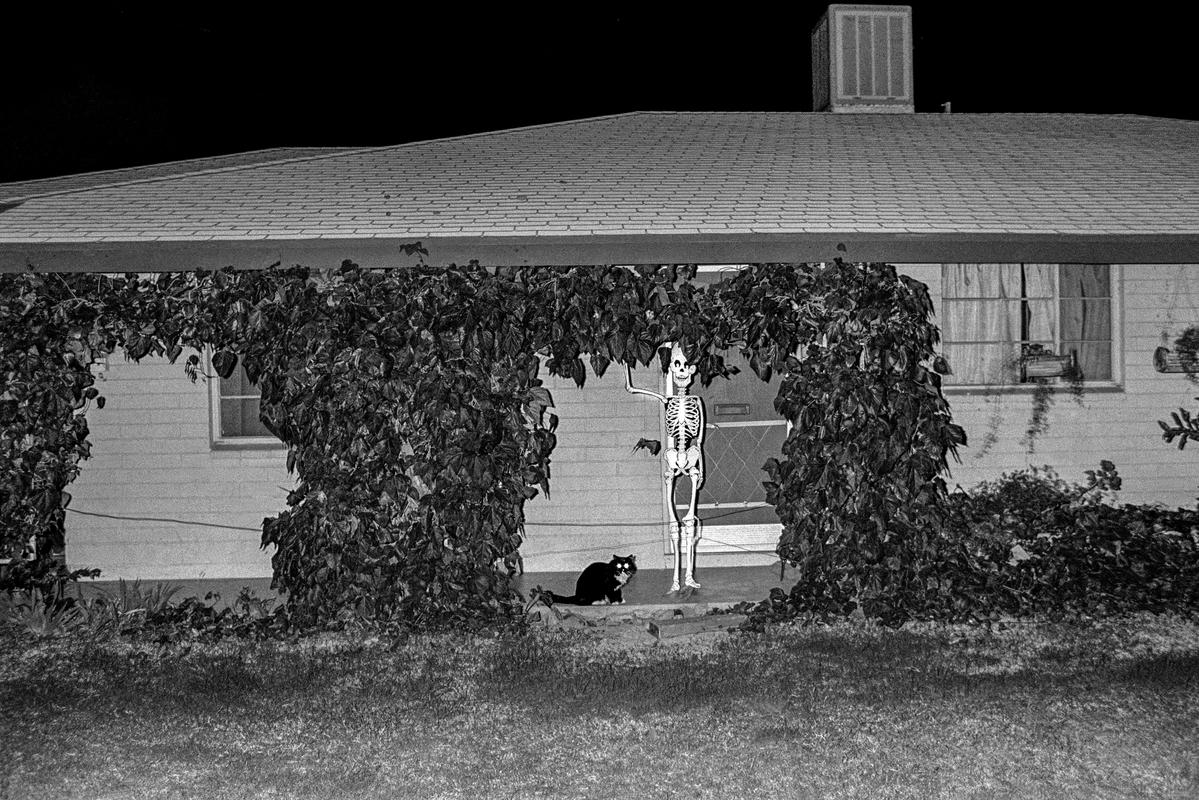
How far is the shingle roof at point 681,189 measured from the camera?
6621mm

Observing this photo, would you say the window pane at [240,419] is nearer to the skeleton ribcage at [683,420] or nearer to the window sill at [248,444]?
the window sill at [248,444]

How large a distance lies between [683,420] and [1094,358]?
319 centimetres

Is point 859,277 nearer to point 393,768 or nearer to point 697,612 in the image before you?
point 697,612

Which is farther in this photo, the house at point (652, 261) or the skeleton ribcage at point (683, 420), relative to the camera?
the skeleton ribcage at point (683, 420)

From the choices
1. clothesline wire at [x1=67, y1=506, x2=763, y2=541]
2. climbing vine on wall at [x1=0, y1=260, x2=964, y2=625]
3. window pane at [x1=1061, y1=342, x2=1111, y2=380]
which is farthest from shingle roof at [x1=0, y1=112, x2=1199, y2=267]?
clothesline wire at [x1=67, y1=506, x2=763, y2=541]

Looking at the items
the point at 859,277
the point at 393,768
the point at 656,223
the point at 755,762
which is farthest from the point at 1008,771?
the point at 656,223

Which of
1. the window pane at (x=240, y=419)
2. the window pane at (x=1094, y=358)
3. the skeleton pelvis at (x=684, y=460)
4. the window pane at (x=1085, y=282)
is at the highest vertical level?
the window pane at (x=1085, y=282)

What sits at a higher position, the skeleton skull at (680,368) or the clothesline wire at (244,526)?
the skeleton skull at (680,368)

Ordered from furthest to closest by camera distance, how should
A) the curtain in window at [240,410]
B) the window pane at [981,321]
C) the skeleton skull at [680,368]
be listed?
the curtain in window at [240,410] → the window pane at [981,321] → the skeleton skull at [680,368]

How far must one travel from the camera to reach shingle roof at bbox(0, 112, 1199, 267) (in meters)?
6.62

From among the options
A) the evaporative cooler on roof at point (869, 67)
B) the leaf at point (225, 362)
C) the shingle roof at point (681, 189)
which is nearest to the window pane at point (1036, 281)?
the shingle roof at point (681, 189)

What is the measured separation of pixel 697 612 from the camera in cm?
693

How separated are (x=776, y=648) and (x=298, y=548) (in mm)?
2807

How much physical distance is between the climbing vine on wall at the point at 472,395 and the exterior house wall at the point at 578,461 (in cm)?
120
